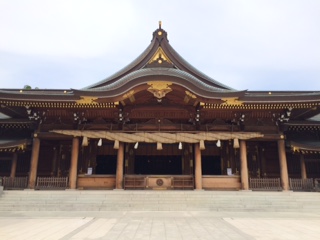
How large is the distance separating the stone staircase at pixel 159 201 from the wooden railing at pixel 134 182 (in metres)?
2.19

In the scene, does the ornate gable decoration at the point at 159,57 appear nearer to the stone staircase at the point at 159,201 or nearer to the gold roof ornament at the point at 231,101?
the gold roof ornament at the point at 231,101

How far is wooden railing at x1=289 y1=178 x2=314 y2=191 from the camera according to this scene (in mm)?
14250

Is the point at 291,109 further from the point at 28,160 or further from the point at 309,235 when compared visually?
the point at 28,160

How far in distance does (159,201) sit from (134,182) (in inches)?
128

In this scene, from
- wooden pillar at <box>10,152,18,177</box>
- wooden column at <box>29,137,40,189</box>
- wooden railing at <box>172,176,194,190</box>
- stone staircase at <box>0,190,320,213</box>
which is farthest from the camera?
wooden pillar at <box>10,152,18,177</box>

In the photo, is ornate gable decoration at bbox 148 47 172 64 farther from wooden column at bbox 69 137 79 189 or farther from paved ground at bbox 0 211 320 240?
paved ground at bbox 0 211 320 240

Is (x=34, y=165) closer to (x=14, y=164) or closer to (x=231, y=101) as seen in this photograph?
(x=14, y=164)

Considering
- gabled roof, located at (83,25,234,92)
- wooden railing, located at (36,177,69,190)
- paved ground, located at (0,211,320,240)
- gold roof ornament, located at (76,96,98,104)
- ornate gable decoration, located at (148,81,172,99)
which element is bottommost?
paved ground, located at (0,211,320,240)

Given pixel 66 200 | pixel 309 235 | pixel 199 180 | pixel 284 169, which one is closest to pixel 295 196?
pixel 284 169

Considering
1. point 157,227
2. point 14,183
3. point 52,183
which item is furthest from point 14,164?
point 157,227

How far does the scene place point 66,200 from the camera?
1116cm

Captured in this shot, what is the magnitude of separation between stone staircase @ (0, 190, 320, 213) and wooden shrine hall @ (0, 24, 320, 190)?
1981 millimetres

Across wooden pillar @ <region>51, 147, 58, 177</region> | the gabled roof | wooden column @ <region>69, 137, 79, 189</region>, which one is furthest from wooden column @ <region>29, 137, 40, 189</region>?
the gabled roof

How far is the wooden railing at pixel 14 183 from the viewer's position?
13.9 metres
